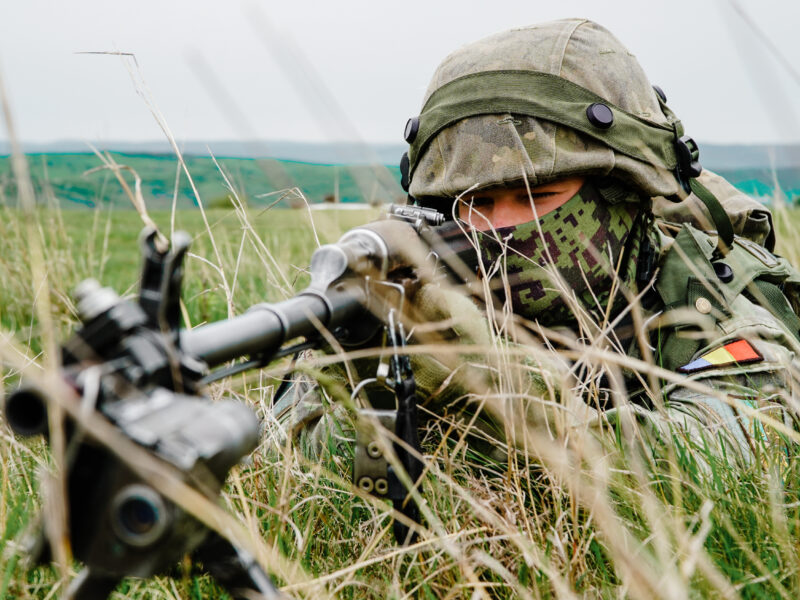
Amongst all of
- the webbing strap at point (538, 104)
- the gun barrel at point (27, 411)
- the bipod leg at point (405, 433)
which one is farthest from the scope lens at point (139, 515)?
the webbing strap at point (538, 104)

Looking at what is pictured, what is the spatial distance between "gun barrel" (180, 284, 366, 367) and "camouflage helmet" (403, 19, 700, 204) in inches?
44.5

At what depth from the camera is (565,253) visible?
2436mm

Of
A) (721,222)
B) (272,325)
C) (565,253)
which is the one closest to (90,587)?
(272,325)

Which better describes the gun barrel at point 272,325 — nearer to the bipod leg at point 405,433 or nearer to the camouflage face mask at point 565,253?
the bipod leg at point 405,433

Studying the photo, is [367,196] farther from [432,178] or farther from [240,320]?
[432,178]

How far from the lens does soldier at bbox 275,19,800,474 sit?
229cm

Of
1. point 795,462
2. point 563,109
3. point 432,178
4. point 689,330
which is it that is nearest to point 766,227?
point 689,330

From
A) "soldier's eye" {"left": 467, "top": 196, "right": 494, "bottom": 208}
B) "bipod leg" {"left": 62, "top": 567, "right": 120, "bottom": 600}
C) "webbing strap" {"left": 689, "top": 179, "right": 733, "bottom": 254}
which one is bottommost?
"webbing strap" {"left": 689, "top": 179, "right": 733, "bottom": 254}

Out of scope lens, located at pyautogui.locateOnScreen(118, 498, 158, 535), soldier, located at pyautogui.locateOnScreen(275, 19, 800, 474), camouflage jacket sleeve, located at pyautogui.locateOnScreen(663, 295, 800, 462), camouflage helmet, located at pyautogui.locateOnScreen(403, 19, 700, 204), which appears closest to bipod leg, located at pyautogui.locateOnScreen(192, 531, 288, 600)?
scope lens, located at pyautogui.locateOnScreen(118, 498, 158, 535)

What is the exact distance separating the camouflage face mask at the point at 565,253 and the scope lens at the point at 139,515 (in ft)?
5.04

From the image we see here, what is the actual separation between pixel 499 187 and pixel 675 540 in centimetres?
142

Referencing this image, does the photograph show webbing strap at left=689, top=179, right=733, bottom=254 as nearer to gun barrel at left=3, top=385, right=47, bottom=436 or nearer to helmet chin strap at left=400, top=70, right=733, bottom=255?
helmet chin strap at left=400, top=70, right=733, bottom=255

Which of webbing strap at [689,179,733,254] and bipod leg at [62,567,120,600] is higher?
bipod leg at [62,567,120,600]

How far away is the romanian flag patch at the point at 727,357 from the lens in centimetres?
229
